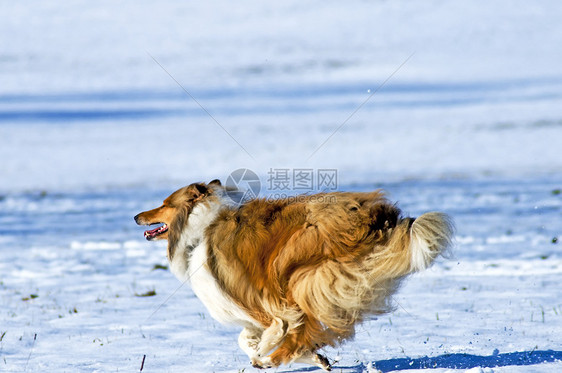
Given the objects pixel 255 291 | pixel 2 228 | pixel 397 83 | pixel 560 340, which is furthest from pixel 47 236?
pixel 397 83

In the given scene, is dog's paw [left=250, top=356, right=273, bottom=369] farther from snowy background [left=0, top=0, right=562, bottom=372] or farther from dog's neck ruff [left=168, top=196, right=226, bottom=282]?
dog's neck ruff [left=168, top=196, right=226, bottom=282]

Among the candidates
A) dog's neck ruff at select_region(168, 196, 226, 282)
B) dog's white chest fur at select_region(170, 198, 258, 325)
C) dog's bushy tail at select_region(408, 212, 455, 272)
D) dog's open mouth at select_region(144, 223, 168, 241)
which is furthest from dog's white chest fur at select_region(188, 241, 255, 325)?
dog's bushy tail at select_region(408, 212, 455, 272)

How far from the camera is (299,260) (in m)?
4.98

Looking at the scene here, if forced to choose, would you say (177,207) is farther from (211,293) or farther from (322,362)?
(322,362)

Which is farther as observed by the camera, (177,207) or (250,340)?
(177,207)

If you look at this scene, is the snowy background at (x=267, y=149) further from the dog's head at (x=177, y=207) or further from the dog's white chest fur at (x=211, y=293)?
the dog's head at (x=177, y=207)

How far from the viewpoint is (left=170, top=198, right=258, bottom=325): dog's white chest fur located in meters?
5.24

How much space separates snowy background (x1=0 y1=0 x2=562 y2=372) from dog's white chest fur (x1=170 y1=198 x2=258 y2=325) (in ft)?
1.73

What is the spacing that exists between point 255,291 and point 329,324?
602 mm

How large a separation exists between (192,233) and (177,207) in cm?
31

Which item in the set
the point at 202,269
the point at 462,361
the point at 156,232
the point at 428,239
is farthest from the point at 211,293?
the point at 462,361

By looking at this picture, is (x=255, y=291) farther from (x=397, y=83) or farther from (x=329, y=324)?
(x=397, y=83)

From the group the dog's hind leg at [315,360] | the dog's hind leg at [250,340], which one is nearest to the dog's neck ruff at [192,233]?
the dog's hind leg at [250,340]

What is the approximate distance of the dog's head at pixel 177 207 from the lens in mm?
5543
